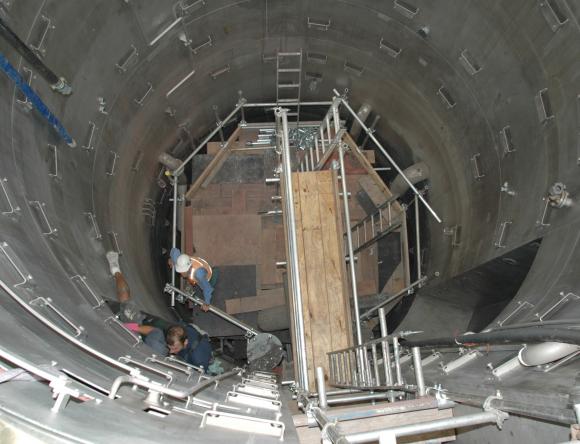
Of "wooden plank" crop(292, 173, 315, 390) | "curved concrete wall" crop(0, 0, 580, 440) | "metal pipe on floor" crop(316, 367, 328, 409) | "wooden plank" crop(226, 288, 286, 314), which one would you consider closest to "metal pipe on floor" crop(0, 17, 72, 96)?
"curved concrete wall" crop(0, 0, 580, 440)

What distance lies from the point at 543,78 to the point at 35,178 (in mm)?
4916

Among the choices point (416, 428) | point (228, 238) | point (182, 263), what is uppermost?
point (228, 238)

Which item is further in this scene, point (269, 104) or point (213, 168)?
point (213, 168)

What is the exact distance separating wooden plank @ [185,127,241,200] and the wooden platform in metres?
2.63

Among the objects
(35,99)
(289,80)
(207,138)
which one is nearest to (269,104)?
(289,80)

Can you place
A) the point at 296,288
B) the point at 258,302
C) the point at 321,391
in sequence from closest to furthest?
the point at 321,391 < the point at 296,288 < the point at 258,302

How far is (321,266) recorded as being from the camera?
17.9 ft

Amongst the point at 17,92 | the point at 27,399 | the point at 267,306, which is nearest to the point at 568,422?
the point at 27,399

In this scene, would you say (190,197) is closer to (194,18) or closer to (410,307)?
(194,18)

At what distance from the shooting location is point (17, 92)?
4094 mm

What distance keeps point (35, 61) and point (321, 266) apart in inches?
135

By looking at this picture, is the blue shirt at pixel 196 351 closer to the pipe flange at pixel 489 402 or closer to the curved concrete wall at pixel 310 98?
the curved concrete wall at pixel 310 98

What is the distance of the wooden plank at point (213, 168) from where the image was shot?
7.96 meters

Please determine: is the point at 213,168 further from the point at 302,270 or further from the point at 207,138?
the point at 302,270
